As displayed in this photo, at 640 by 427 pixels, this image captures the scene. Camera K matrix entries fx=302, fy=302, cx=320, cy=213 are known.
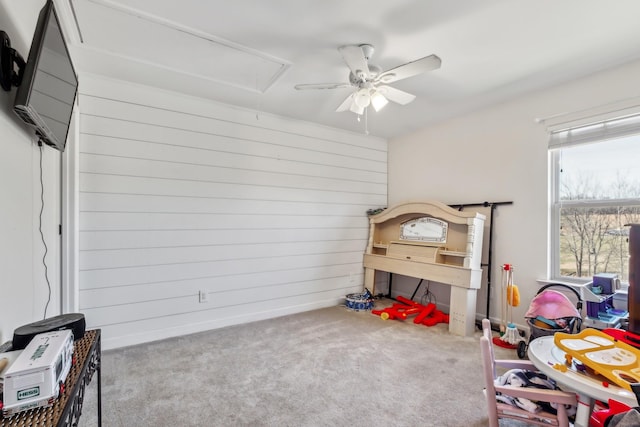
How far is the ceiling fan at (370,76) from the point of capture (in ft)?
6.81

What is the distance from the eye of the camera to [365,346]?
290 centimetres

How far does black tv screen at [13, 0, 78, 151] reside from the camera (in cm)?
119

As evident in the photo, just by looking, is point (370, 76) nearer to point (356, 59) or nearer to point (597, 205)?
point (356, 59)

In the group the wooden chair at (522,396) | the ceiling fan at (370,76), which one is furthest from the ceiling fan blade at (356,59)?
the wooden chair at (522,396)

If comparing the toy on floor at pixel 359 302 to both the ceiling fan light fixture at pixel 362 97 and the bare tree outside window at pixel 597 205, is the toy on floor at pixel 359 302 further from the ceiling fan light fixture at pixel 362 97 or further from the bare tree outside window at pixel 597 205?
the ceiling fan light fixture at pixel 362 97

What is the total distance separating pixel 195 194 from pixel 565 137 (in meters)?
3.80

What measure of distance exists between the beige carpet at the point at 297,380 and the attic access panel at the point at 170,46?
2.55m

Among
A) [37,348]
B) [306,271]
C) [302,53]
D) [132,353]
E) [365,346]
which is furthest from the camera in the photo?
[306,271]

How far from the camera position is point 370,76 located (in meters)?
2.37

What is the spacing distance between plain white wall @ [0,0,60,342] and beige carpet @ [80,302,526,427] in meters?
0.88

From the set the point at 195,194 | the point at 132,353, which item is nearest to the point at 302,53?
the point at 195,194

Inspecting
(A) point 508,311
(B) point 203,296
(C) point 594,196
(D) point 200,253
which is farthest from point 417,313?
(D) point 200,253

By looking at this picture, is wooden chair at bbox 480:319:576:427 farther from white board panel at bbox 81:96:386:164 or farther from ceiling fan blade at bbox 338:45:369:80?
white board panel at bbox 81:96:386:164

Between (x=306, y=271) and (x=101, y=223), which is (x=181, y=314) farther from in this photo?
(x=306, y=271)
